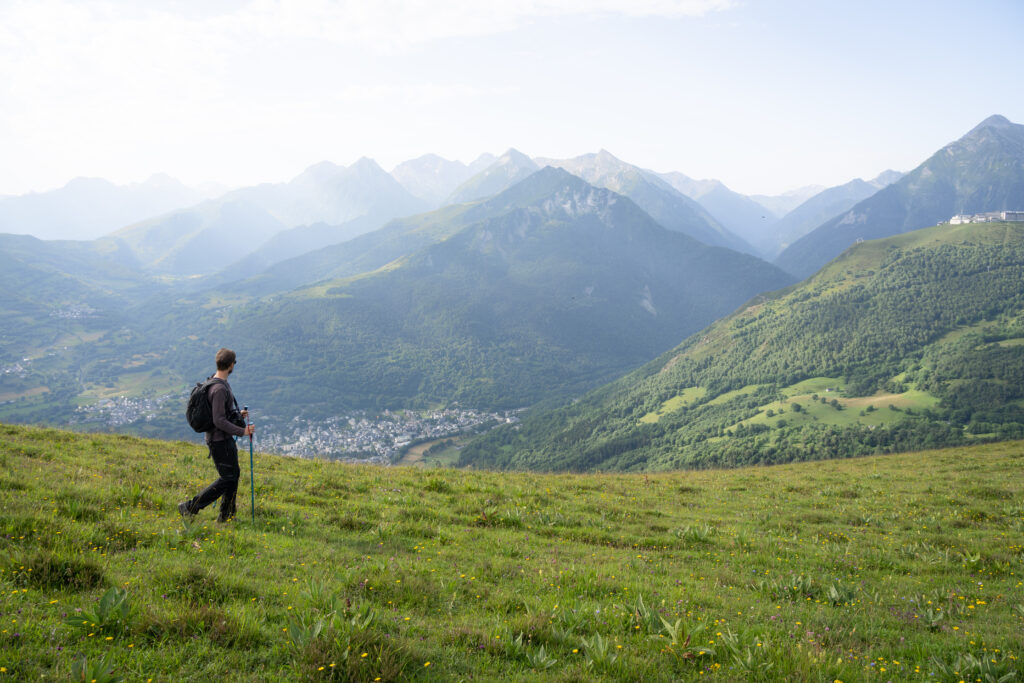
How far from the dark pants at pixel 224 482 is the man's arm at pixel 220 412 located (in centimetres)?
41

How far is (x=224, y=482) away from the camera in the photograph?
32.0 ft

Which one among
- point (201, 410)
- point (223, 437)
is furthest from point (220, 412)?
point (223, 437)

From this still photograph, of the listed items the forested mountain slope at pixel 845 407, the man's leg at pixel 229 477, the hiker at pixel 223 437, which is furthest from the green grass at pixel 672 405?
the hiker at pixel 223 437

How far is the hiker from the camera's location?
9.34m

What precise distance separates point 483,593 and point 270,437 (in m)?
204

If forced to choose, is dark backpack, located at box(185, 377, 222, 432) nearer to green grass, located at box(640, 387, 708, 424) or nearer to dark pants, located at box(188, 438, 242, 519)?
dark pants, located at box(188, 438, 242, 519)

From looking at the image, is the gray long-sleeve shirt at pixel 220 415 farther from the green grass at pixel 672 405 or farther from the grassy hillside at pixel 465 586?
the green grass at pixel 672 405

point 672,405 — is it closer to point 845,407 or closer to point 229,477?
point 845,407

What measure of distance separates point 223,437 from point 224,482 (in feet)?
3.40

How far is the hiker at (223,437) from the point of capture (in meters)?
9.34

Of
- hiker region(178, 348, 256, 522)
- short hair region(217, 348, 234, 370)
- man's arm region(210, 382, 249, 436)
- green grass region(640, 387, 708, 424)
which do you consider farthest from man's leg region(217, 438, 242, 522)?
green grass region(640, 387, 708, 424)

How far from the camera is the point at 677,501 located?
731 inches

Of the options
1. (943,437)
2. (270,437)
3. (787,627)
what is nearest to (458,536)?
(787,627)

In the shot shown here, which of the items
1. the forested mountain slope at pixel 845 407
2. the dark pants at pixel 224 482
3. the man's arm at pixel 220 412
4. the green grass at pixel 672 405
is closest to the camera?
the man's arm at pixel 220 412
